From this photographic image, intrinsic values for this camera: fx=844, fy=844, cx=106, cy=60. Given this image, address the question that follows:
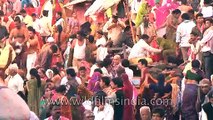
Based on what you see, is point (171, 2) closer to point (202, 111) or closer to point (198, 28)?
point (198, 28)

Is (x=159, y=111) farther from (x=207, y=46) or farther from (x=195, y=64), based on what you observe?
(x=207, y=46)

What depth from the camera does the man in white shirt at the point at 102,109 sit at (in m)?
12.4

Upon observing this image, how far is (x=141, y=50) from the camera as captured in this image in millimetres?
15789

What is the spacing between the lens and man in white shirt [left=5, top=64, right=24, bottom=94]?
589 inches

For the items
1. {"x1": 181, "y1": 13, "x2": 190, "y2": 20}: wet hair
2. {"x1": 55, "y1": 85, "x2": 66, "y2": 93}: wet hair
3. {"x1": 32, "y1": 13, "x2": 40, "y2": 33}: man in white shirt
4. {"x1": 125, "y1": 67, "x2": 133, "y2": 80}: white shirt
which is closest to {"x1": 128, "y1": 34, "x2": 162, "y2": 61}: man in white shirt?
{"x1": 181, "y1": 13, "x2": 190, "y2": 20}: wet hair

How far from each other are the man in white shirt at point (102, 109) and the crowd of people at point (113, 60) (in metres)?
0.01

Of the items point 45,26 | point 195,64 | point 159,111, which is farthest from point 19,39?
point 159,111

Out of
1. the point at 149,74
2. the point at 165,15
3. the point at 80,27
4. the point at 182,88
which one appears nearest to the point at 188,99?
the point at 182,88

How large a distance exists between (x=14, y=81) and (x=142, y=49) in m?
2.47

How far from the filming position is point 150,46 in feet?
52.1

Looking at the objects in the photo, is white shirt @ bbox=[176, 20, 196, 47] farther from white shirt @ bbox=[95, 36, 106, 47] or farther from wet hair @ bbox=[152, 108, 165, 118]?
wet hair @ bbox=[152, 108, 165, 118]

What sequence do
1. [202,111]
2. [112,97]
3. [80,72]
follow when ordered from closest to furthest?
[202,111] < [112,97] < [80,72]

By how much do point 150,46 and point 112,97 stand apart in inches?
126

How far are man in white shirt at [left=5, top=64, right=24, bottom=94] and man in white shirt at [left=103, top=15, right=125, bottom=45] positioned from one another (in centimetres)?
227
